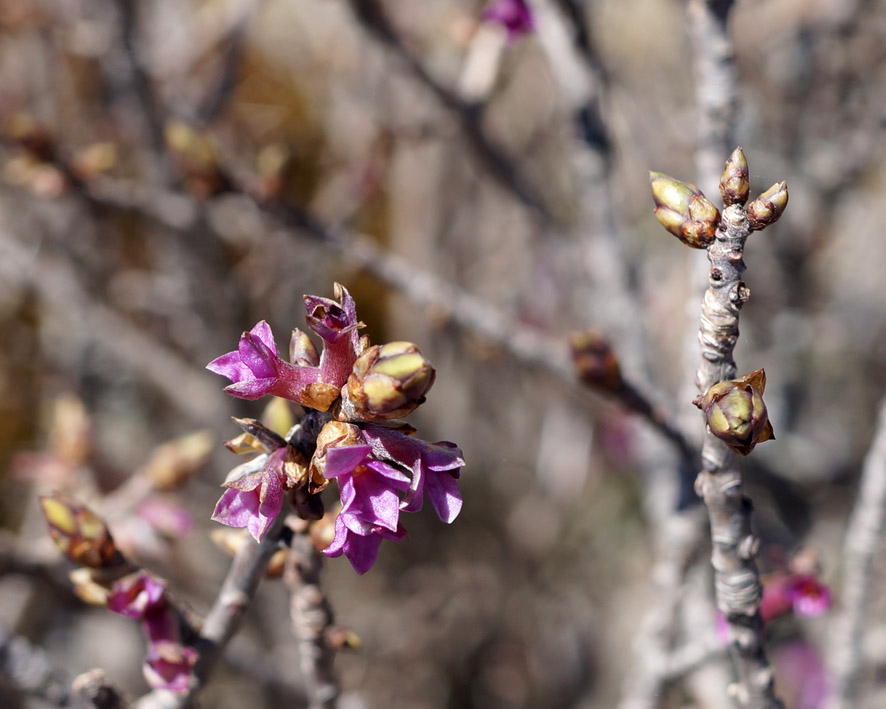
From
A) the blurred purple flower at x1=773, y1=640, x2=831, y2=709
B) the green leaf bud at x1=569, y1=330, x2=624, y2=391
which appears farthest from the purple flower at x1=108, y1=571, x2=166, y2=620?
the blurred purple flower at x1=773, y1=640, x2=831, y2=709

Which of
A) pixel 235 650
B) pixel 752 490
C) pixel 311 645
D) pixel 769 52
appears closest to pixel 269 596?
pixel 235 650

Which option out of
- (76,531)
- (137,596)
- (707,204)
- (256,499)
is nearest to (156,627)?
(137,596)

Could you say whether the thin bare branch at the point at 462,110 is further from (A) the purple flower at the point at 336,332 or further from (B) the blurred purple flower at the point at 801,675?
(B) the blurred purple flower at the point at 801,675

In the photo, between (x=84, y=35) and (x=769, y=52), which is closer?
(x=84, y=35)

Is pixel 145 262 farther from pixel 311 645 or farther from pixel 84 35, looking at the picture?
pixel 311 645

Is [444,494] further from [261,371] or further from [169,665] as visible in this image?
[169,665]

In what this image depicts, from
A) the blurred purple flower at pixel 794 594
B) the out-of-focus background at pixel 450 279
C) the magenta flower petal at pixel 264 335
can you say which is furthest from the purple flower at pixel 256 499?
the out-of-focus background at pixel 450 279
